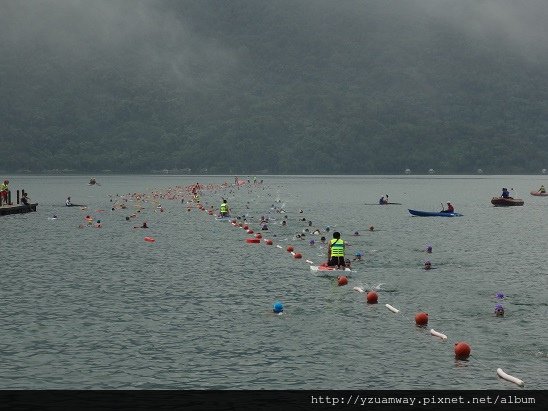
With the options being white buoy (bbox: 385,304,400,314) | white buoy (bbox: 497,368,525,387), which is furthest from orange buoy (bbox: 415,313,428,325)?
white buoy (bbox: 497,368,525,387)

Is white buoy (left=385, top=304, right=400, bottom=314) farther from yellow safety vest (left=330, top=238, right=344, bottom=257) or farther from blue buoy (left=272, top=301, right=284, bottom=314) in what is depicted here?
yellow safety vest (left=330, top=238, right=344, bottom=257)

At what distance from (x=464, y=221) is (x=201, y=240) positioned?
5033 centimetres

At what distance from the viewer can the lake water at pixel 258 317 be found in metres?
30.1

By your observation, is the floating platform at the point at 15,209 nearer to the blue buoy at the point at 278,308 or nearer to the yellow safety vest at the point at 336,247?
the yellow safety vest at the point at 336,247

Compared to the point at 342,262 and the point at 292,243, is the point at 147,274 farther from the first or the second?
the point at 292,243

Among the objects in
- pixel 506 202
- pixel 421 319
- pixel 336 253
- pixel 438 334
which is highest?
pixel 506 202

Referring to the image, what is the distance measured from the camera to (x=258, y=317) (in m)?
41.5

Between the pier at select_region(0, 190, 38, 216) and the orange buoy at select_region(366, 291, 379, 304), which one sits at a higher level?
the pier at select_region(0, 190, 38, 216)

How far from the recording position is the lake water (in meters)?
30.1

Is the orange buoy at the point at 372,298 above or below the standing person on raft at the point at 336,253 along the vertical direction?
below
